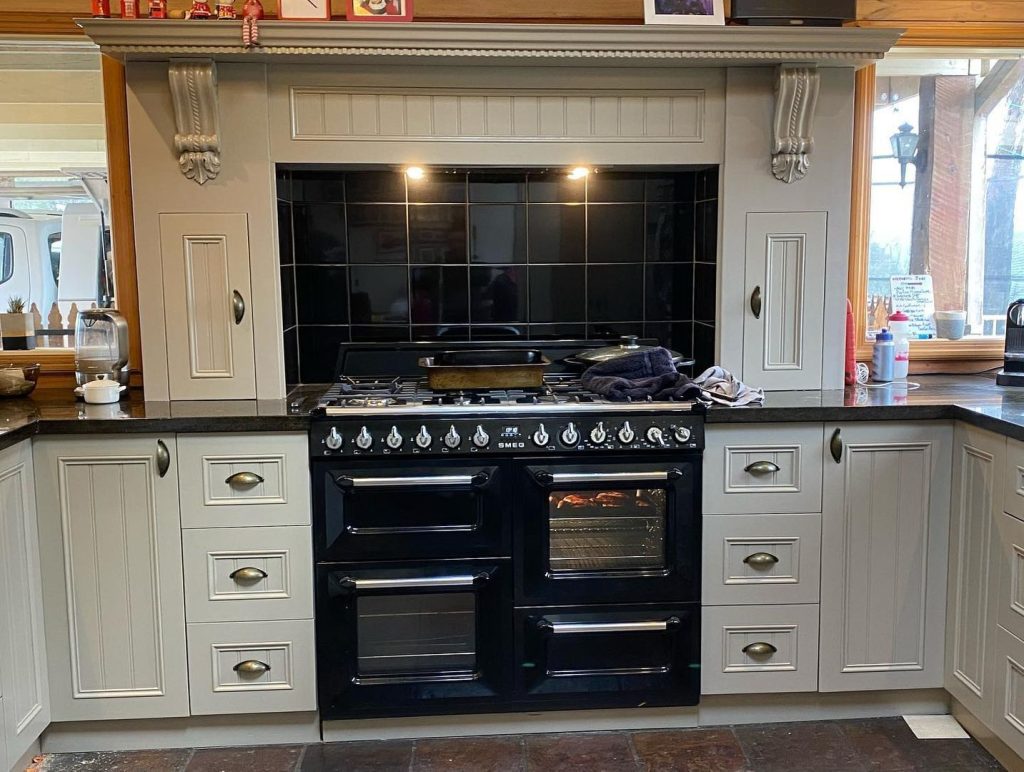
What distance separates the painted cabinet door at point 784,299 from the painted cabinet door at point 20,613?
6.63ft

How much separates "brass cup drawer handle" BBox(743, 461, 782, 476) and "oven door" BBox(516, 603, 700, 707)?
403 mm

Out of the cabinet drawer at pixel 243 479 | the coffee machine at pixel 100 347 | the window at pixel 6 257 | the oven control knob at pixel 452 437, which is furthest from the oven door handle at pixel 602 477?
the window at pixel 6 257

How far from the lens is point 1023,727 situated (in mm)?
2219

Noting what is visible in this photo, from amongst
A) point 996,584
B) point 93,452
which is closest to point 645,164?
point 996,584

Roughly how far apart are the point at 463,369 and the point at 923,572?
Result: 141 centimetres

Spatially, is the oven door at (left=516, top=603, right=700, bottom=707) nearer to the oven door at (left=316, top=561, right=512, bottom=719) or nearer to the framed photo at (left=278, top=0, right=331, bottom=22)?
the oven door at (left=316, top=561, right=512, bottom=719)

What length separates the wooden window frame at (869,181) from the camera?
10.2 ft

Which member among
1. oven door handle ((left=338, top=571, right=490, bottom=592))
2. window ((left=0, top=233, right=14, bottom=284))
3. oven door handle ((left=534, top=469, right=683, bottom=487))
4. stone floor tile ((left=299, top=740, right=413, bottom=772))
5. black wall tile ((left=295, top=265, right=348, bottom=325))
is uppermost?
window ((left=0, top=233, right=14, bottom=284))

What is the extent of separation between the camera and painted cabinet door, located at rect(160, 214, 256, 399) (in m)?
2.66

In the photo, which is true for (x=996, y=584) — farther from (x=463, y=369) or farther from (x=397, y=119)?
(x=397, y=119)

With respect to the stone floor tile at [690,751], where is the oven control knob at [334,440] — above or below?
above

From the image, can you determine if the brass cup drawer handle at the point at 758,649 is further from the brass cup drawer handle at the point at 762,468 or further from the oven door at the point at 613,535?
the brass cup drawer handle at the point at 762,468

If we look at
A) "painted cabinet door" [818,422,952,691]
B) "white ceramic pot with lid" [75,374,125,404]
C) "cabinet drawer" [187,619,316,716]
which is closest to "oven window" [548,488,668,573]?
"painted cabinet door" [818,422,952,691]

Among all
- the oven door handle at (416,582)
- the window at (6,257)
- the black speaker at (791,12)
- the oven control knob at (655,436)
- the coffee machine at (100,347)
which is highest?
the black speaker at (791,12)
